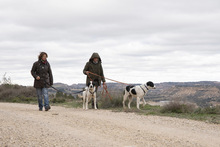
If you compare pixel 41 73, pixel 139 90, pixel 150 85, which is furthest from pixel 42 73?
pixel 150 85

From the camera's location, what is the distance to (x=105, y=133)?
337 inches

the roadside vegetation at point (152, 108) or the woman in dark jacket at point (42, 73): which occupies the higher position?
the woman in dark jacket at point (42, 73)

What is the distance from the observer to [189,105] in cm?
1474

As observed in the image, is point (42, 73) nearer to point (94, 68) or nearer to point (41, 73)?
point (41, 73)

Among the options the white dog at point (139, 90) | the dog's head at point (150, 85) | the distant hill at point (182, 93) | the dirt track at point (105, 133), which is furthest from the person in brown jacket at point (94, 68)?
the dirt track at point (105, 133)

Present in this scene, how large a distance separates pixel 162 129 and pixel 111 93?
29.3 feet

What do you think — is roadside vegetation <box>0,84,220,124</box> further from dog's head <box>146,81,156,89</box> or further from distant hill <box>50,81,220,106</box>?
dog's head <box>146,81,156,89</box>

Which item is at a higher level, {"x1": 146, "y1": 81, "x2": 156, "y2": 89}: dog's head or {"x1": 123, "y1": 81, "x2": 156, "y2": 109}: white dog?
{"x1": 146, "y1": 81, "x2": 156, "y2": 89}: dog's head

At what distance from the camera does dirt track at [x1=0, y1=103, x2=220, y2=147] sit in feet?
24.5

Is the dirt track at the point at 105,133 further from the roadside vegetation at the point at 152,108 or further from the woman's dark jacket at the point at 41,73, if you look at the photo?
the woman's dark jacket at the point at 41,73

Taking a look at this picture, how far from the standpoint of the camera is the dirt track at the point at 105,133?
7457mm

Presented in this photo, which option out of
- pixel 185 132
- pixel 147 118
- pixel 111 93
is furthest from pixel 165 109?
pixel 185 132

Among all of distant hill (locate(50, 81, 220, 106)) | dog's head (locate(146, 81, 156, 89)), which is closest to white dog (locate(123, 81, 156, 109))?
dog's head (locate(146, 81, 156, 89))

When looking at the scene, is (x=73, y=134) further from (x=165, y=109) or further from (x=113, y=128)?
(x=165, y=109)
